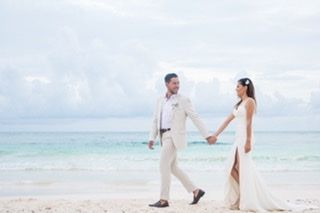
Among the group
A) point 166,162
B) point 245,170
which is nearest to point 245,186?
point 245,170

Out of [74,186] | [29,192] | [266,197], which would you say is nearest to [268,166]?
[74,186]

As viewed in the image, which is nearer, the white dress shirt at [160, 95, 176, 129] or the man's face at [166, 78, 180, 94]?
the man's face at [166, 78, 180, 94]

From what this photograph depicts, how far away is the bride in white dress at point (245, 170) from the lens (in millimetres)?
7840

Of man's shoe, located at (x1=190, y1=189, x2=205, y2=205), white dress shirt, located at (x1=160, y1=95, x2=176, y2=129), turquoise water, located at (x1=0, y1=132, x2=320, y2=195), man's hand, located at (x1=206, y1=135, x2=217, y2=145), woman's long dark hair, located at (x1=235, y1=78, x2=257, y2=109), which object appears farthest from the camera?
turquoise water, located at (x1=0, y1=132, x2=320, y2=195)

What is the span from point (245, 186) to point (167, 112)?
159 centimetres

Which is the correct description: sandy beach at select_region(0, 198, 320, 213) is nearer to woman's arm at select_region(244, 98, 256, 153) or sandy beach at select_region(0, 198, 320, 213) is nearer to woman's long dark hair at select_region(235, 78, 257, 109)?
woman's arm at select_region(244, 98, 256, 153)

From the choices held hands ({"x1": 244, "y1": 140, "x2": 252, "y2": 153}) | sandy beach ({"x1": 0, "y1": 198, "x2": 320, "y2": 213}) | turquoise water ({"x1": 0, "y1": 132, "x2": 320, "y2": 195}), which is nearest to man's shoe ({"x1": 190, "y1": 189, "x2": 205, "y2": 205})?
sandy beach ({"x1": 0, "y1": 198, "x2": 320, "y2": 213})

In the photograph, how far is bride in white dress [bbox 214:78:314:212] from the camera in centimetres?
784

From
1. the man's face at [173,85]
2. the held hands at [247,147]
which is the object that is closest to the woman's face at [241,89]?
the held hands at [247,147]

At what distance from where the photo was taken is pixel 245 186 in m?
7.83

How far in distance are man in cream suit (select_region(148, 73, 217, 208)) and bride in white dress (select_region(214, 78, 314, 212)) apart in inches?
17.6

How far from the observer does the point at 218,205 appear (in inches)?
338

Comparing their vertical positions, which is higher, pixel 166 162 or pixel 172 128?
pixel 172 128

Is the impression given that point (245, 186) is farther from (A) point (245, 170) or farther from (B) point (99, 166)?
(B) point (99, 166)
